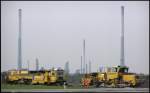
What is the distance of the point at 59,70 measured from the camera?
60.7m

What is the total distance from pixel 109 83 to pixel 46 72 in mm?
10999

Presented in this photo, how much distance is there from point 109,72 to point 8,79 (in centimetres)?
1709

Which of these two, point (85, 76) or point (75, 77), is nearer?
point (85, 76)

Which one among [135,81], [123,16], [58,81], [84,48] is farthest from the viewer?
[123,16]

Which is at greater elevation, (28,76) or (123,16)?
(123,16)

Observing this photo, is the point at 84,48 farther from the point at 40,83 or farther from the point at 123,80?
the point at 123,80

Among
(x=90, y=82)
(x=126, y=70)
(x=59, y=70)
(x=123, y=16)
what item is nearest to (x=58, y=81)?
(x=59, y=70)

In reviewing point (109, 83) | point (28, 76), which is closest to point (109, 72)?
point (109, 83)

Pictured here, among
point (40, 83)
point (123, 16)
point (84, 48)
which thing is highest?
point (123, 16)

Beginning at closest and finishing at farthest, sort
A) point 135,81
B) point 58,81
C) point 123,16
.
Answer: point 135,81 < point 58,81 < point 123,16

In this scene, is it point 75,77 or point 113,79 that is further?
point 75,77

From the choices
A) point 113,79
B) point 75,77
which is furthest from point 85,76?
point 75,77

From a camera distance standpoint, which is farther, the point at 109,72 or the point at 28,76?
the point at 28,76

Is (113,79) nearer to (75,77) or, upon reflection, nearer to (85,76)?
(85,76)
